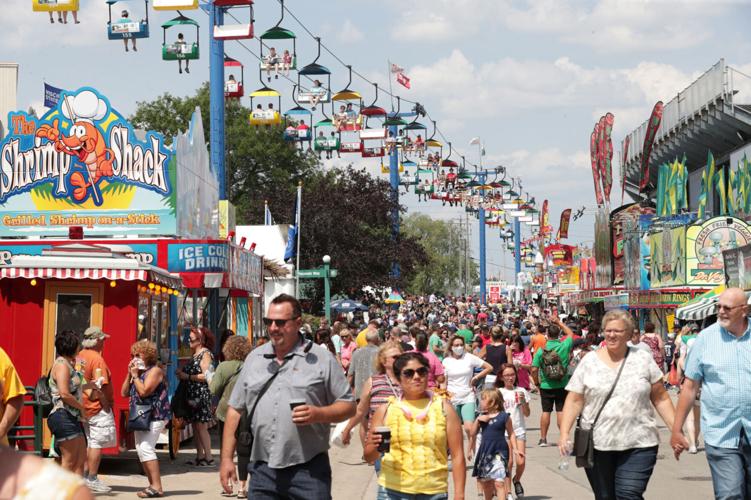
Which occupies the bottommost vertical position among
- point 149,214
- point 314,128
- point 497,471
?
point 497,471

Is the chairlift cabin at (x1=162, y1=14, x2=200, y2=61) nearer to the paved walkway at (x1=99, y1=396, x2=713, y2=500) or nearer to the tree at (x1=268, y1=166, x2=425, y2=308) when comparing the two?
the paved walkway at (x1=99, y1=396, x2=713, y2=500)

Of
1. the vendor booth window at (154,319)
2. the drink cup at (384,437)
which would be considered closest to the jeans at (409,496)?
the drink cup at (384,437)

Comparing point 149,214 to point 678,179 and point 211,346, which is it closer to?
point 211,346

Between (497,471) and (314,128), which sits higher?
(314,128)

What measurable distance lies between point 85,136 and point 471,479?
31.2 ft

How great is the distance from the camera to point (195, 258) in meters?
19.4

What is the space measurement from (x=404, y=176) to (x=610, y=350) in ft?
148

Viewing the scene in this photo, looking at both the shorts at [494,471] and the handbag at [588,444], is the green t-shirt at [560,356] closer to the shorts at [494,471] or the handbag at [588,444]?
the shorts at [494,471]

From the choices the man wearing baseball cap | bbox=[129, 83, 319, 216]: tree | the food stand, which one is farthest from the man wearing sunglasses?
bbox=[129, 83, 319, 216]: tree

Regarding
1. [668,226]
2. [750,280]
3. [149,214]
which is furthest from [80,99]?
[668,226]

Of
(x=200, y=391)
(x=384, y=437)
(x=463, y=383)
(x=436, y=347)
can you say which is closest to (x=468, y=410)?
(x=463, y=383)

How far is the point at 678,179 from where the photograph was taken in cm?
4547

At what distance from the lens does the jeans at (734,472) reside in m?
7.57

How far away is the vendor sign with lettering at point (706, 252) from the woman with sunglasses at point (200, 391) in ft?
75.2
